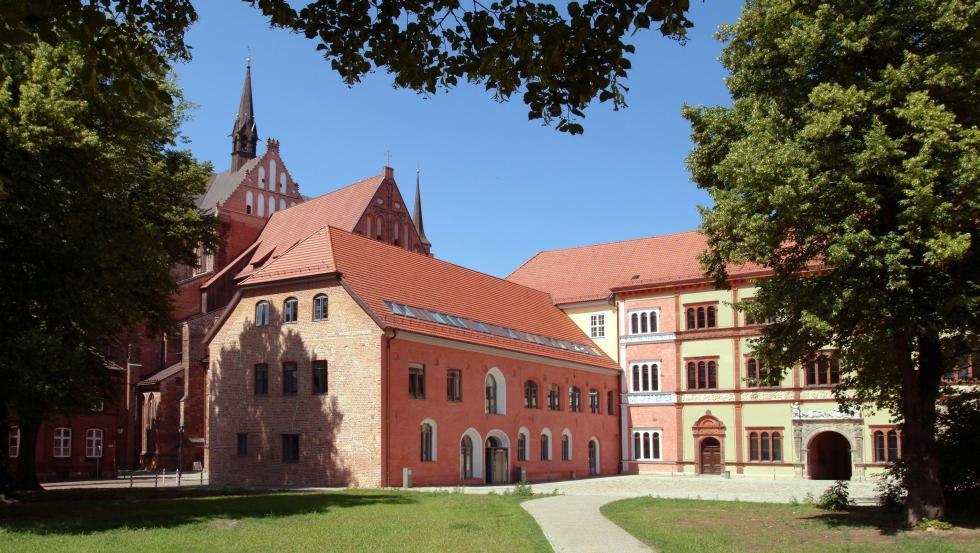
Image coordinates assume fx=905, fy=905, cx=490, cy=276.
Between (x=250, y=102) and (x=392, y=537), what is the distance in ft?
207

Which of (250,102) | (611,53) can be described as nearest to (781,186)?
(611,53)

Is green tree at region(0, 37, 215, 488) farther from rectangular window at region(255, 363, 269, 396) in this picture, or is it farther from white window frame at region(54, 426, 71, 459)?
white window frame at region(54, 426, 71, 459)

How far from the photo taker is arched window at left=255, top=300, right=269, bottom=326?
34938 millimetres

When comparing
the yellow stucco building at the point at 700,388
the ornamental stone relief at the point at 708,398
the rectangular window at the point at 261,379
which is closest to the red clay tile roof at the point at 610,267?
the yellow stucco building at the point at 700,388

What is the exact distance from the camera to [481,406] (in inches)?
1451

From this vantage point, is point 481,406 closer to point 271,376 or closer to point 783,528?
point 271,376

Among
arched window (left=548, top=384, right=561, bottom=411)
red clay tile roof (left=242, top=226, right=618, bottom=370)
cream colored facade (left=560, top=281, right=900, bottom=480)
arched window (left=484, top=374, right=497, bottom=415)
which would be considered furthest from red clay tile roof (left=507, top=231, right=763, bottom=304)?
arched window (left=484, top=374, right=497, bottom=415)

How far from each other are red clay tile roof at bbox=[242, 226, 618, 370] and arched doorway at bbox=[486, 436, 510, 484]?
4.15 metres

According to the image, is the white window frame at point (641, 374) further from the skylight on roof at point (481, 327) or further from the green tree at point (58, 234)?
the green tree at point (58, 234)

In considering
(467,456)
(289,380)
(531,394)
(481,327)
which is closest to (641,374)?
(531,394)

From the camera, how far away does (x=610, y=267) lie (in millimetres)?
51625

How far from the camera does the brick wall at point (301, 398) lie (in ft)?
104

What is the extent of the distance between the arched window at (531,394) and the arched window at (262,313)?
11.9 meters

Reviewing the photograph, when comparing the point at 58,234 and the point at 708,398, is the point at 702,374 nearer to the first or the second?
the point at 708,398
